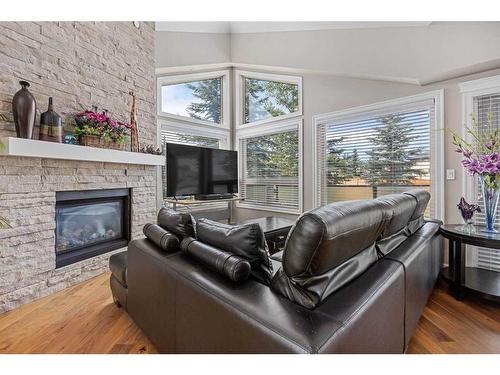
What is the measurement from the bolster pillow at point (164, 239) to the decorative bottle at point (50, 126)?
1.57 meters

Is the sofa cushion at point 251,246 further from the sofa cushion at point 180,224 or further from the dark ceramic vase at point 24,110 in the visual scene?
the dark ceramic vase at point 24,110

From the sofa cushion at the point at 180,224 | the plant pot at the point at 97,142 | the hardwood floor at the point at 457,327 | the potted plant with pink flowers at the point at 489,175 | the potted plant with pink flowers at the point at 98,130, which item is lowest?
the hardwood floor at the point at 457,327

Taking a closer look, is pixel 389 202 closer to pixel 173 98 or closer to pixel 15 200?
pixel 15 200

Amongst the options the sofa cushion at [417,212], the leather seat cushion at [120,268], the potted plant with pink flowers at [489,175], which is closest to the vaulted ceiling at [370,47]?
the potted plant with pink flowers at [489,175]

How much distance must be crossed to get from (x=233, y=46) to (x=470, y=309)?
16.1 ft

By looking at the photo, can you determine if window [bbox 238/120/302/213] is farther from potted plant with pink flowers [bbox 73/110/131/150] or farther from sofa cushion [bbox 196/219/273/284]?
Answer: sofa cushion [bbox 196/219/273/284]

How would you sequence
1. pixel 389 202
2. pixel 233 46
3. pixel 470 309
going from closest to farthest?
pixel 389 202 → pixel 470 309 → pixel 233 46

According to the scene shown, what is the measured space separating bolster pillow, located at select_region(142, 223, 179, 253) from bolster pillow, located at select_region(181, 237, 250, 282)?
18cm

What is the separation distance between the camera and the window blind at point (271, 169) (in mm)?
4570

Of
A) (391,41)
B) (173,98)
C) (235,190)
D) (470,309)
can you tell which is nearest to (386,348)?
(470,309)

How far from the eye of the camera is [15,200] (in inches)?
89.4

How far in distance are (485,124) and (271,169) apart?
2.99 meters
